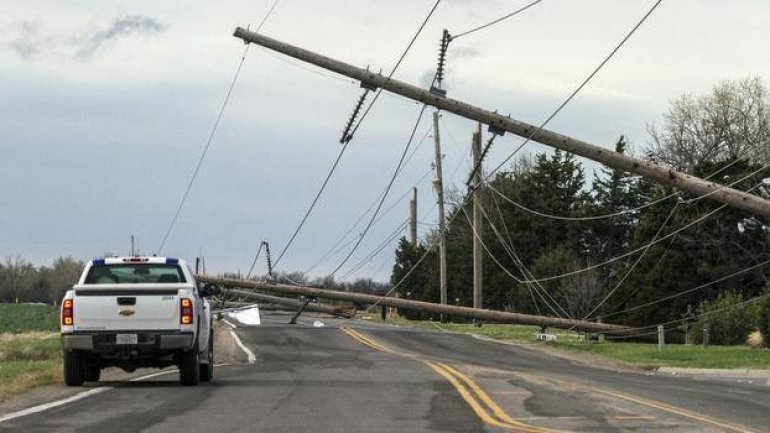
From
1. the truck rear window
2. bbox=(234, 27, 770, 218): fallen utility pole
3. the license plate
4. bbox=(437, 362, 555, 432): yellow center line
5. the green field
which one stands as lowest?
the green field

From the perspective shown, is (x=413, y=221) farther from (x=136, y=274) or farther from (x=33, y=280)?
(x=33, y=280)

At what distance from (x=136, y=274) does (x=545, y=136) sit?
1808cm

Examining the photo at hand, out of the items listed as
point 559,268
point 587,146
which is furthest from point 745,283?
point 587,146

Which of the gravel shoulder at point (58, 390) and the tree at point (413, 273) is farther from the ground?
the tree at point (413, 273)

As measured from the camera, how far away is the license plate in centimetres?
1582

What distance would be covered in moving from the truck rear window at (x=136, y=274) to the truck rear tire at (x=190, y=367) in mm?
1246

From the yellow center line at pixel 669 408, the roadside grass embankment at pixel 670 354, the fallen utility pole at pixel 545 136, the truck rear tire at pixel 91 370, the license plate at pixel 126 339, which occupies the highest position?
the fallen utility pole at pixel 545 136

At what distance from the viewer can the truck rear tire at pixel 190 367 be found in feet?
53.8

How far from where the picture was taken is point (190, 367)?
16469 mm

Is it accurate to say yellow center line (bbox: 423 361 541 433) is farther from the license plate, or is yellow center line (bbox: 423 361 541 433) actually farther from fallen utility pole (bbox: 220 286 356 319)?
fallen utility pole (bbox: 220 286 356 319)

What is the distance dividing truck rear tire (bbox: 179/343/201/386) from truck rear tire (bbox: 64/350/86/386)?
1.48 meters

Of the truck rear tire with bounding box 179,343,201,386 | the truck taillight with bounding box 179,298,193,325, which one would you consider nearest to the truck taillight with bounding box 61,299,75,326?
the truck taillight with bounding box 179,298,193,325

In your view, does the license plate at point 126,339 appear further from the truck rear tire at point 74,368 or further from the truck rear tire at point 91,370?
the truck rear tire at point 91,370

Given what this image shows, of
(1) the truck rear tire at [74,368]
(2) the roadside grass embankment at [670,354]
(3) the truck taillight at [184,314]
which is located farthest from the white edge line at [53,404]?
(2) the roadside grass embankment at [670,354]
